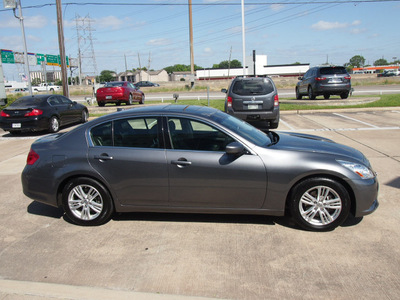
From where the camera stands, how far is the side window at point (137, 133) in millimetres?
4574

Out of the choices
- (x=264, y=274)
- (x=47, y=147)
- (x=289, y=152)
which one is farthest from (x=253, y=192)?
(x=47, y=147)

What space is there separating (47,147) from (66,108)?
10.0m

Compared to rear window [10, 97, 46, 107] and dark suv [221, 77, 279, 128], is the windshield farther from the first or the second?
rear window [10, 97, 46, 107]

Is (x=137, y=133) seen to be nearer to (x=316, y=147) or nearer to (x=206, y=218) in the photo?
(x=206, y=218)

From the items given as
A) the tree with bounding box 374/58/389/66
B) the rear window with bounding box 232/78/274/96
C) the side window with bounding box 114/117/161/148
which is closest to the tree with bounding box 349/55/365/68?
the tree with bounding box 374/58/389/66

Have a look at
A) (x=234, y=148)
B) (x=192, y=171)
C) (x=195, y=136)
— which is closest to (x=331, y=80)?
(x=195, y=136)

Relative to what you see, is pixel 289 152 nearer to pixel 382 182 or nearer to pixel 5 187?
pixel 382 182

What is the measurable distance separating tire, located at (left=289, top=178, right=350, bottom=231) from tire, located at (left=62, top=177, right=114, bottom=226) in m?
2.35

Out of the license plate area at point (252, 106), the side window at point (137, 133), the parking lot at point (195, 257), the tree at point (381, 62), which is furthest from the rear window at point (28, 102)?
the tree at point (381, 62)

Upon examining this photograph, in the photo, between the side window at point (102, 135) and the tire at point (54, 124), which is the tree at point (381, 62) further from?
the side window at point (102, 135)

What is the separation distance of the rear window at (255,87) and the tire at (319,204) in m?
7.62

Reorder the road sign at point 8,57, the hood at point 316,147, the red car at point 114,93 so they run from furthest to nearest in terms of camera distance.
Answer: the road sign at point 8,57 < the red car at point 114,93 < the hood at point 316,147

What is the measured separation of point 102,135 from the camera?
473 cm

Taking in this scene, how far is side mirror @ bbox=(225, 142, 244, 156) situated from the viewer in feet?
13.6
